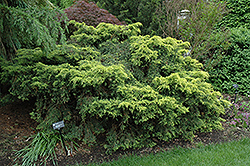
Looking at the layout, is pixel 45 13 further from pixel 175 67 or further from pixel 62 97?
pixel 175 67

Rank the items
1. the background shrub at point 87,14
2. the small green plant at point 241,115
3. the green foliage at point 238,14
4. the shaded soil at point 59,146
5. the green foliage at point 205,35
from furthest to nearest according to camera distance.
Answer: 1. the green foliage at point 238,14
2. the background shrub at point 87,14
3. the green foliage at point 205,35
4. the small green plant at point 241,115
5. the shaded soil at point 59,146

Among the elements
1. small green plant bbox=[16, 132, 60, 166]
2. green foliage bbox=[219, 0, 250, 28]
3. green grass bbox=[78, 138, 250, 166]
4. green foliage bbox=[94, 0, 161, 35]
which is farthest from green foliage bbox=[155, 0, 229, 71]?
small green plant bbox=[16, 132, 60, 166]

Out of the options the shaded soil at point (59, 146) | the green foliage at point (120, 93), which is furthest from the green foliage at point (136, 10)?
the shaded soil at point (59, 146)

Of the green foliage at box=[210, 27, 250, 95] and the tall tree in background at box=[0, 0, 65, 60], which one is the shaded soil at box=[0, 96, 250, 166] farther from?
the green foliage at box=[210, 27, 250, 95]

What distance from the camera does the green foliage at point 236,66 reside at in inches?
197

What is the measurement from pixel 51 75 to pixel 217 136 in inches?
124

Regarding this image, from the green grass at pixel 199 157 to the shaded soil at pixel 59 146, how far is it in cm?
16

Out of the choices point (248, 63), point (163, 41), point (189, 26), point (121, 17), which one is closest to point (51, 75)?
point (163, 41)

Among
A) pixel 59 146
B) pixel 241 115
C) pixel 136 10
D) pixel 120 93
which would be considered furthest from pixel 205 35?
pixel 59 146

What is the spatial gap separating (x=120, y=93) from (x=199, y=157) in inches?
60.4

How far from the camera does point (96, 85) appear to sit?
3057mm

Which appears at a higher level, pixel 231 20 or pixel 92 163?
pixel 231 20

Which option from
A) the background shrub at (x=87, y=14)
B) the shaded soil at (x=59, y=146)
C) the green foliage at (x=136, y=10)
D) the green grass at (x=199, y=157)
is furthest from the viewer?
the green foliage at (x=136, y=10)

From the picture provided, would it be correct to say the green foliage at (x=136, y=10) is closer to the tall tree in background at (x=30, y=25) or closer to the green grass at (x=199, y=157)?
the tall tree in background at (x=30, y=25)
